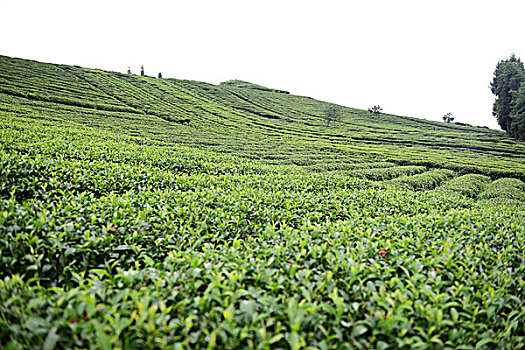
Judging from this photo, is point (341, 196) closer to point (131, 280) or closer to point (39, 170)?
point (131, 280)

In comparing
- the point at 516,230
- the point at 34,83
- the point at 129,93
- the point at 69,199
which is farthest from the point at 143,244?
the point at 129,93

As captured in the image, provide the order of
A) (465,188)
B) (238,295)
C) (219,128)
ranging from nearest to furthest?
1. (238,295)
2. (465,188)
3. (219,128)

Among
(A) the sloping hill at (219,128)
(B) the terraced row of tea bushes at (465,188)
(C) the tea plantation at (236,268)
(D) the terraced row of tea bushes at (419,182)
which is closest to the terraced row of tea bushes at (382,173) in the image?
(D) the terraced row of tea bushes at (419,182)

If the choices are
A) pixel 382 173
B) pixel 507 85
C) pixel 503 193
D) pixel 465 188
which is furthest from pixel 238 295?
pixel 507 85

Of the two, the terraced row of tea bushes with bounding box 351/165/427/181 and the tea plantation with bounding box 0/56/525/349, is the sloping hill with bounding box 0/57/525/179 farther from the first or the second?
the tea plantation with bounding box 0/56/525/349

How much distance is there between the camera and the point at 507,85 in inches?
2206

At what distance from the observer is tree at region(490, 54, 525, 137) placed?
55.0 m

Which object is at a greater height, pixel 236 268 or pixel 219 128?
pixel 219 128

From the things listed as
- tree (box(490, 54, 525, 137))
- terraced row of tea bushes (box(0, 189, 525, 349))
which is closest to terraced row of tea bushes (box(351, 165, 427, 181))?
terraced row of tea bushes (box(0, 189, 525, 349))

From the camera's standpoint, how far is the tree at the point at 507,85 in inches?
2164

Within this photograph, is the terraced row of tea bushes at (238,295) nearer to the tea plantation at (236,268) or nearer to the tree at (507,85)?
the tea plantation at (236,268)

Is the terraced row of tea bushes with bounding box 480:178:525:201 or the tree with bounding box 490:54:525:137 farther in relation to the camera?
the tree with bounding box 490:54:525:137

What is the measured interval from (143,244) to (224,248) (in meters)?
1.31

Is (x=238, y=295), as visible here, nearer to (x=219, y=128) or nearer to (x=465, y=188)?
(x=465, y=188)
